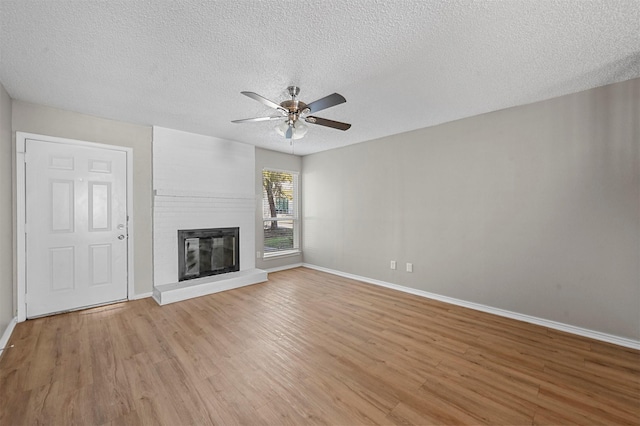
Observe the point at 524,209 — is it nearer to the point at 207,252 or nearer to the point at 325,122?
the point at 325,122

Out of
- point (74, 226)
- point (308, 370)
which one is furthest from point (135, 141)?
point (308, 370)

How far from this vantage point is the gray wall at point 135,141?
3.08 meters

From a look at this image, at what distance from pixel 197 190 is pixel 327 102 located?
2.99 meters

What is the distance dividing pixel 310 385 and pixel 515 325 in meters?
2.46

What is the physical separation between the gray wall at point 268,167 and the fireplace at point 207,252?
1.61 ft

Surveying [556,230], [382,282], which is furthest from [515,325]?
[382,282]

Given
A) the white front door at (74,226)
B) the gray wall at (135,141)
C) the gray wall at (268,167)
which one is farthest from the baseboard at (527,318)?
the white front door at (74,226)

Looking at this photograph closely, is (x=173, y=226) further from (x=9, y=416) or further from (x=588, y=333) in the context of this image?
(x=588, y=333)

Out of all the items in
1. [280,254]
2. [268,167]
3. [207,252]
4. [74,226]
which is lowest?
[280,254]

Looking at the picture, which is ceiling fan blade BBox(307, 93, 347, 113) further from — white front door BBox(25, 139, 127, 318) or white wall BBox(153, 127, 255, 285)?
white front door BBox(25, 139, 127, 318)

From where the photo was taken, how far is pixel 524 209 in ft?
9.73

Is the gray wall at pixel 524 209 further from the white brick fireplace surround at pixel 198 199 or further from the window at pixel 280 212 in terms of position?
the white brick fireplace surround at pixel 198 199

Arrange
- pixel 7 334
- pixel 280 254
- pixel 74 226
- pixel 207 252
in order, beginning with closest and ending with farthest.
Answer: pixel 7 334 < pixel 74 226 < pixel 207 252 < pixel 280 254

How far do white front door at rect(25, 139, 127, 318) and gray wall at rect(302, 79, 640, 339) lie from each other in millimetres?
3807
